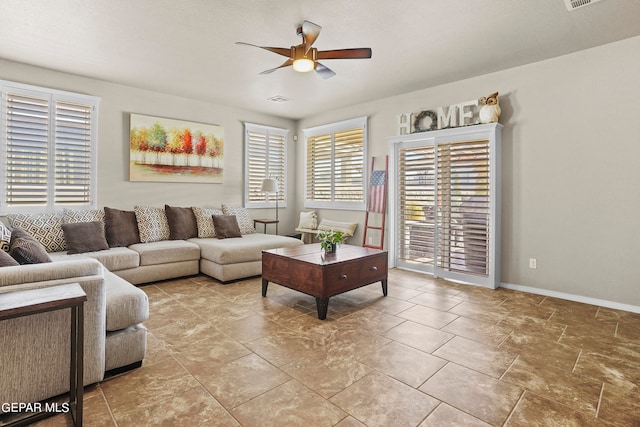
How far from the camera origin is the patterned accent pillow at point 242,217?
5.84 metres

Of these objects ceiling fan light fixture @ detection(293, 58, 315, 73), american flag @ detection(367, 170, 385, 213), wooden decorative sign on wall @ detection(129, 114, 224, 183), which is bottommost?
american flag @ detection(367, 170, 385, 213)

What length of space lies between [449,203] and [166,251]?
389cm

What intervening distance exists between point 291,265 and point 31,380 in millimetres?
2167

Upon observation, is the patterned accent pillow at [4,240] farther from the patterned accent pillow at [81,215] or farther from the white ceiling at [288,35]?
the white ceiling at [288,35]

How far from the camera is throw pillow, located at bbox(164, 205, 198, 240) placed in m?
5.12

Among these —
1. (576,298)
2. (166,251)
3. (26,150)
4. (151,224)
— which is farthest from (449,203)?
(26,150)

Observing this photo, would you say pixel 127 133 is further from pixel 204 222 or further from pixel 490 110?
pixel 490 110

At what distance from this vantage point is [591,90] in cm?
371

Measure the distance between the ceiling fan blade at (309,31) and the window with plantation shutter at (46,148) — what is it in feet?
11.6

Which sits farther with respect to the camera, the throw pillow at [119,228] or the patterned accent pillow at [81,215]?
the throw pillow at [119,228]

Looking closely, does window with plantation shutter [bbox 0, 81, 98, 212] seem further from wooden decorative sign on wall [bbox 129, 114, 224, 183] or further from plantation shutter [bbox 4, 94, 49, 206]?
wooden decorative sign on wall [bbox 129, 114, 224, 183]

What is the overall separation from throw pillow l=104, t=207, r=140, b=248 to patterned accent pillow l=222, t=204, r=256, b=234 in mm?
1455

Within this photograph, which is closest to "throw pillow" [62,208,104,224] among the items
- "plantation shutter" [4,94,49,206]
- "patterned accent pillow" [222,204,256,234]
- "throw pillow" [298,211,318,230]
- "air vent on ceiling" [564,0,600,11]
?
"plantation shutter" [4,94,49,206]

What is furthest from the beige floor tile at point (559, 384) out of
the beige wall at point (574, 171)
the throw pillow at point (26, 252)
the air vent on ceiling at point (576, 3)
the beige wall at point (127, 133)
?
the beige wall at point (127, 133)
